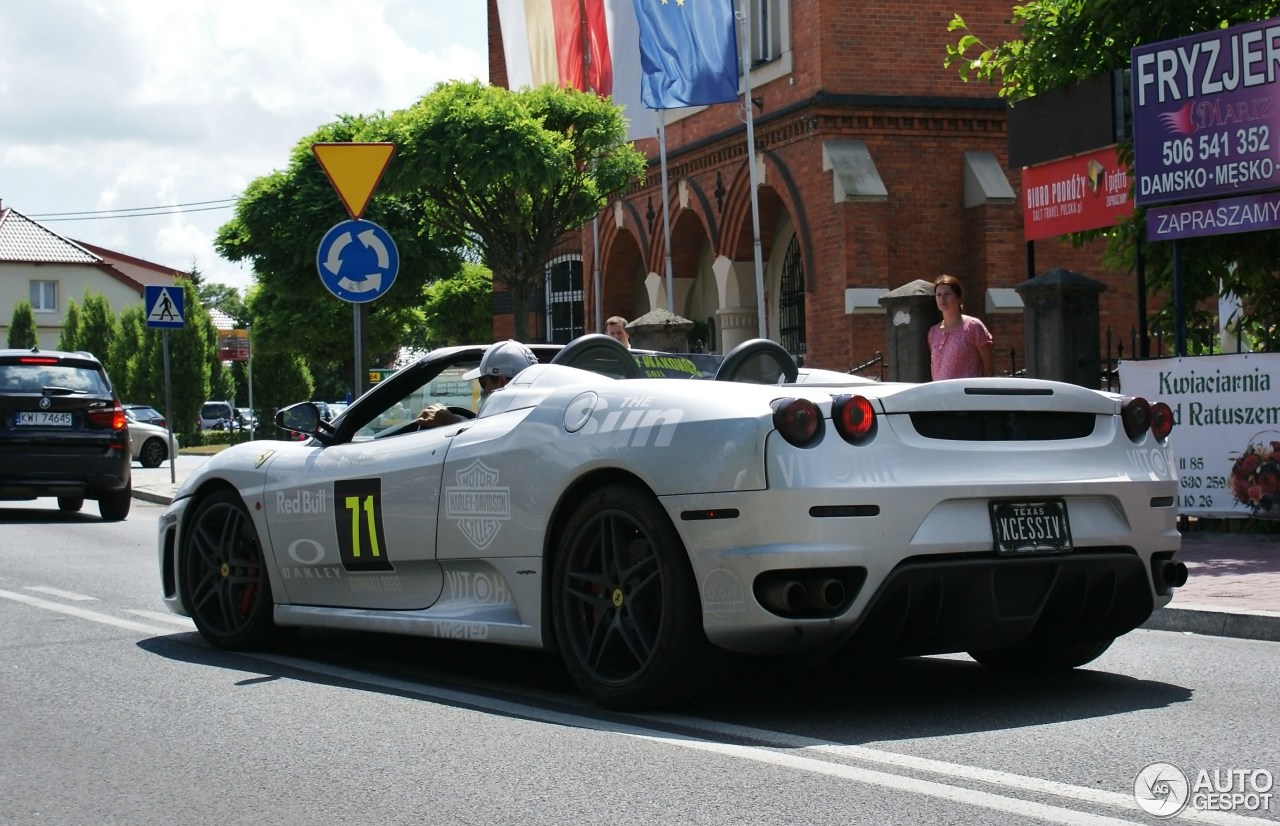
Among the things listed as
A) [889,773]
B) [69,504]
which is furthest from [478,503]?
[69,504]

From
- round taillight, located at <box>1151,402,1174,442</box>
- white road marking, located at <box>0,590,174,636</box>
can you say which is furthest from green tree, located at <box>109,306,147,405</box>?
round taillight, located at <box>1151,402,1174,442</box>

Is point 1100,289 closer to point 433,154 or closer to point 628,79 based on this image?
point 433,154

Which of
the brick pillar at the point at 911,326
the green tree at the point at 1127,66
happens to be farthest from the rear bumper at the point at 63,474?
the green tree at the point at 1127,66

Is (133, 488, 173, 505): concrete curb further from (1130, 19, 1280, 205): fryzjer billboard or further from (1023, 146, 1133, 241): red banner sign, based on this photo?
(1130, 19, 1280, 205): fryzjer billboard

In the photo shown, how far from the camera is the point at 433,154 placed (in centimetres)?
2353

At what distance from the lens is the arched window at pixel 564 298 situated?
37812 mm

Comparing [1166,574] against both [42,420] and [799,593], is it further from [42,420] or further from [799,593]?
[42,420]

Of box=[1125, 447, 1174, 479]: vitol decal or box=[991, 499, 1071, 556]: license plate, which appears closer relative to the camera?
box=[991, 499, 1071, 556]: license plate

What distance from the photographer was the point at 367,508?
273 inches

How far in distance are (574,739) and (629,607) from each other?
49 centimetres

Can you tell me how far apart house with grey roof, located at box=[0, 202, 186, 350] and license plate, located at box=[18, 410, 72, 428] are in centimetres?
7167

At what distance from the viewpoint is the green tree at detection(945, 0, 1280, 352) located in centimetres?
1449

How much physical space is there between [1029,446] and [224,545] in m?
3.88

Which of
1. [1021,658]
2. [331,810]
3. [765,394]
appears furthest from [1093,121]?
[331,810]
